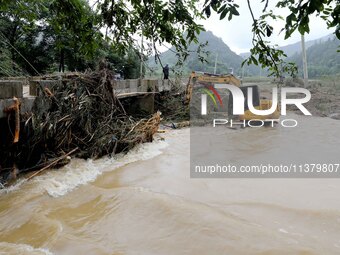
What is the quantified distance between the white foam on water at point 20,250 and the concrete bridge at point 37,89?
256cm

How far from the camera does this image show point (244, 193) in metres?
6.56

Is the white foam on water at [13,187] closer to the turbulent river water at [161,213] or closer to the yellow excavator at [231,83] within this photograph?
the turbulent river water at [161,213]

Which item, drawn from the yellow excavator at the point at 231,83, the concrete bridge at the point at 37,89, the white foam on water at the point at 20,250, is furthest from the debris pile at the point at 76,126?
the yellow excavator at the point at 231,83

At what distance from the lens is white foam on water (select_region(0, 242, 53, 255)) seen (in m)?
4.14

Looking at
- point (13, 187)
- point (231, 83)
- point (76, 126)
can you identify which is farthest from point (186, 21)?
point (231, 83)

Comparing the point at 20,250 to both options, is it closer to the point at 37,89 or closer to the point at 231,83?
the point at 37,89

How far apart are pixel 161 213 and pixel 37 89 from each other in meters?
4.11

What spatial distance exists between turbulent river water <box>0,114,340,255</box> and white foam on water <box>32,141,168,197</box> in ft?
0.07

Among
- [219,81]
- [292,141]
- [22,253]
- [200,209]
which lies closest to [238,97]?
[219,81]

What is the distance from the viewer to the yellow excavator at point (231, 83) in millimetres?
13285

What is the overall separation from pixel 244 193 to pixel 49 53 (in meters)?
18.7

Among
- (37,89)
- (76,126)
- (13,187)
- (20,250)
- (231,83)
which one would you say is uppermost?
(231,83)

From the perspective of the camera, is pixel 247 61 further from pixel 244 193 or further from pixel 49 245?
pixel 244 193

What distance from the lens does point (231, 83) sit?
49.0ft
